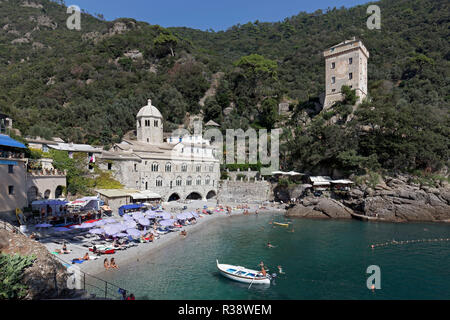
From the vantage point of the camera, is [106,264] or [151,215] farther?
[151,215]

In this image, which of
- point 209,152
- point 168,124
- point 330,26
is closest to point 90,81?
point 168,124

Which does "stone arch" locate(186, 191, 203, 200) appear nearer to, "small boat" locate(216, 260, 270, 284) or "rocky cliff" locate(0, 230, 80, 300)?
"small boat" locate(216, 260, 270, 284)

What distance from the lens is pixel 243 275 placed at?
57.7 feet

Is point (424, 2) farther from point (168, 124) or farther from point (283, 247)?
point (283, 247)

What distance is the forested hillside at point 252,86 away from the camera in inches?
1686

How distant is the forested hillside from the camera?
1686 inches

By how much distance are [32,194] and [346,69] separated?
2114 inches

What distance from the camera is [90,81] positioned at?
7819 cm

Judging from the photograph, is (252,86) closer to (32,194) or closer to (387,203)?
(387,203)

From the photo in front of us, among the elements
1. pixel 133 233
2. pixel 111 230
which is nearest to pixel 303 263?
pixel 133 233

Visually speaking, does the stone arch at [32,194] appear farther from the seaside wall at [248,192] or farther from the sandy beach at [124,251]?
the seaside wall at [248,192]

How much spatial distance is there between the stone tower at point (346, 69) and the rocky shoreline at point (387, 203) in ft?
65.4
